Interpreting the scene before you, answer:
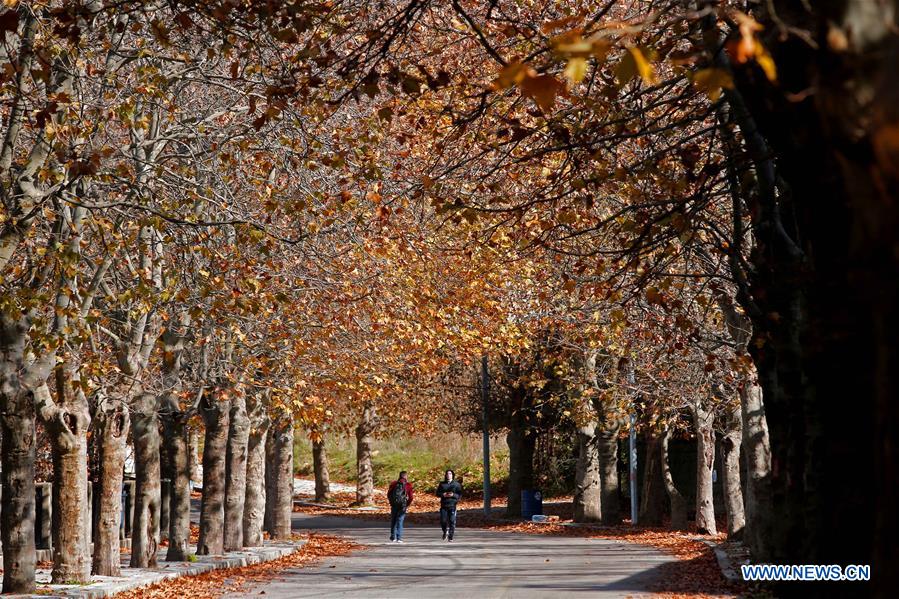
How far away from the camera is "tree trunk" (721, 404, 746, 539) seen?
90.1 feet

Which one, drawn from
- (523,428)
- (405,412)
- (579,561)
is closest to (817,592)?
(579,561)

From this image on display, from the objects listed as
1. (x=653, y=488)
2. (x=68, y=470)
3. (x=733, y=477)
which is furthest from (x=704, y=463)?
(x=68, y=470)

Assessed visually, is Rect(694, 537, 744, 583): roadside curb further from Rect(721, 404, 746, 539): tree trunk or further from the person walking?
the person walking

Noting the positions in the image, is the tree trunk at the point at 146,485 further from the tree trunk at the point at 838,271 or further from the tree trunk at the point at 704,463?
the tree trunk at the point at 704,463

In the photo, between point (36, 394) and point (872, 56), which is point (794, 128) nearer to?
point (872, 56)

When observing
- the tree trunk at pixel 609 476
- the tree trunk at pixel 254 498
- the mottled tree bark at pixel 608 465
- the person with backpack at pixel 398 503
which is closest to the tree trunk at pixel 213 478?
the tree trunk at pixel 254 498

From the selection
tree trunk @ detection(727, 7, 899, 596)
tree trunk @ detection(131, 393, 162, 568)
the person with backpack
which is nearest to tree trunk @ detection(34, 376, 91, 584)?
tree trunk @ detection(131, 393, 162, 568)

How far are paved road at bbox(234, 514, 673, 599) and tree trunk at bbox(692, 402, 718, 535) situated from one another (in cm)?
245

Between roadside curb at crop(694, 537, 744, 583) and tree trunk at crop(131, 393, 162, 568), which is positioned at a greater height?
tree trunk at crop(131, 393, 162, 568)

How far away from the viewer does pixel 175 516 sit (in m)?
22.8

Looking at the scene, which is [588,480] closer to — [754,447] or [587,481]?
[587,481]

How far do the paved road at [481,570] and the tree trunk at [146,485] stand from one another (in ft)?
7.70

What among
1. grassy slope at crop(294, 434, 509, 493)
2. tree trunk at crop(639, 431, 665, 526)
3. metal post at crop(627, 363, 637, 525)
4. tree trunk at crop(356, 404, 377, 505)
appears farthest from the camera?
grassy slope at crop(294, 434, 509, 493)

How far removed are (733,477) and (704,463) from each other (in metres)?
2.80
